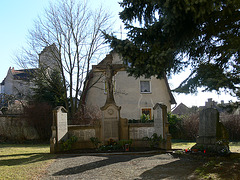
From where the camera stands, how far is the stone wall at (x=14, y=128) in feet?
67.1

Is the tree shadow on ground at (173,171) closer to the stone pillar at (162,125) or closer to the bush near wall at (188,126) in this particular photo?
the stone pillar at (162,125)

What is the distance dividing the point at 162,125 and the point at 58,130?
478 cm

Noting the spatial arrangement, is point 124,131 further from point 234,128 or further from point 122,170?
point 234,128

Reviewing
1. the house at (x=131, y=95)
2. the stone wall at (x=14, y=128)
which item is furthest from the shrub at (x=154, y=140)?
the stone wall at (x=14, y=128)

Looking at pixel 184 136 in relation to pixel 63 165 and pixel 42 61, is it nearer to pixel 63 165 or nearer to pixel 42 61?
pixel 42 61

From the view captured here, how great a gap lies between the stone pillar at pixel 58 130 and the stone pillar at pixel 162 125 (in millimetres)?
4456

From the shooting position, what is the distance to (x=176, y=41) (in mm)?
7293

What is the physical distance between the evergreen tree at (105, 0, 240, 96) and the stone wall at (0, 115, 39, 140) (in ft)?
51.3

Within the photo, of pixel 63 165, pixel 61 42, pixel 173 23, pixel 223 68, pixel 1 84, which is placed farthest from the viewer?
pixel 1 84

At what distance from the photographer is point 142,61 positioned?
7.18 meters

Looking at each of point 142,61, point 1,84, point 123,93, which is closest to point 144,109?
point 123,93

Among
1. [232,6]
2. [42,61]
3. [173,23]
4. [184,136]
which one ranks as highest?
[42,61]

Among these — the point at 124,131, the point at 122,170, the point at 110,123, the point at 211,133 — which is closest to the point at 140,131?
the point at 124,131

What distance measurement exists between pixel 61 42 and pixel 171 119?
11.0m
